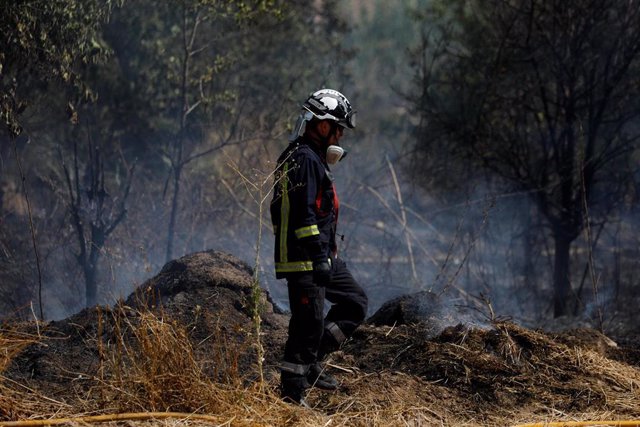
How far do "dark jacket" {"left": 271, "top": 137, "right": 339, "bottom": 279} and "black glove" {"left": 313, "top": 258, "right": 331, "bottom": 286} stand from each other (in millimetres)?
26

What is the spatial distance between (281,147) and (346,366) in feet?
31.3

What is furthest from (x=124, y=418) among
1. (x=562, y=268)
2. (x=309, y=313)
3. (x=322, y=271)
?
(x=562, y=268)

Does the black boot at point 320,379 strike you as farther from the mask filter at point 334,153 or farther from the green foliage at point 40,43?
the green foliage at point 40,43

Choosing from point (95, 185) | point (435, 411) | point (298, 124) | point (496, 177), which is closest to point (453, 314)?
point (435, 411)

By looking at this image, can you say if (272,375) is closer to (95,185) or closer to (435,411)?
(435,411)

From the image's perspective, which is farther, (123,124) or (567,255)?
(123,124)

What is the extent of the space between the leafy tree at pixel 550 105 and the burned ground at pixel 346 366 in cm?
590

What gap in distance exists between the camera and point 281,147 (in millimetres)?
14797

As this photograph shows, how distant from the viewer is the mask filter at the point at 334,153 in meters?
4.85

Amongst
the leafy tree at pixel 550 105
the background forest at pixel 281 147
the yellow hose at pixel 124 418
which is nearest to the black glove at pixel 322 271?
the yellow hose at pixel 124 418

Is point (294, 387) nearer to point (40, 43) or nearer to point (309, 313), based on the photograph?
point (309, 313)

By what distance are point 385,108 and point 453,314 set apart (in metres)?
32.7

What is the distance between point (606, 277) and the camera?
540 inches

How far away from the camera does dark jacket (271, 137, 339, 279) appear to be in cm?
460
